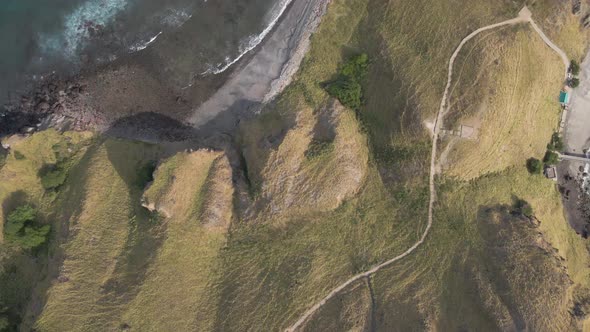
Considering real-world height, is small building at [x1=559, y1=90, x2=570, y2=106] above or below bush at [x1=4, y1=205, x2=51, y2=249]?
below

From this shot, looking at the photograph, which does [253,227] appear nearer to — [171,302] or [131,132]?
[171,302]

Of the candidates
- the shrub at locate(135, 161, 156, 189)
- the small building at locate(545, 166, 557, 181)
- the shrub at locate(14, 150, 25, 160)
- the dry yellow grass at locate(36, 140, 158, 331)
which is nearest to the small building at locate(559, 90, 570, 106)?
the small building at locate(545, 166, 557, 181)

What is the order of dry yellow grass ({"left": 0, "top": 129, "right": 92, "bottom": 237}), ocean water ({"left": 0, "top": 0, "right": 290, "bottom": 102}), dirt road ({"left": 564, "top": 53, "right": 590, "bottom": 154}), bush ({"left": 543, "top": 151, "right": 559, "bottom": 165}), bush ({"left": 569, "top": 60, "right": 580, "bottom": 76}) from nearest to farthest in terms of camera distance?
dry yellow grass ({"left": 0, "top": 129, "right": 92, "bottom": 237})
bush ({"left": 543, "top": 151, "right": 559, "bottom": 165})
bush ({"left": 569, "top": 60, "right": 580, "bottom": 76})
dirt road ({"left": 564, "top": 53, "right": 590, "bottom": 154})
ocean water ({"left": 0, "top": 0, "right": 290, "bottom": 102})

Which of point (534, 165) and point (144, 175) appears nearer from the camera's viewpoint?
point (534, 165)

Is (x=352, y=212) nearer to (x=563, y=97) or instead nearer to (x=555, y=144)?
(x=555, y=144)

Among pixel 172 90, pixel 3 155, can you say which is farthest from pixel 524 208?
pixel 3 155

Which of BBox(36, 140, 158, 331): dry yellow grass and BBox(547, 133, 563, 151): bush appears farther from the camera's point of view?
BBox(547, 133, 563, 151): bush

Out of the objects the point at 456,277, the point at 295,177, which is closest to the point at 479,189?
the point at 456,277

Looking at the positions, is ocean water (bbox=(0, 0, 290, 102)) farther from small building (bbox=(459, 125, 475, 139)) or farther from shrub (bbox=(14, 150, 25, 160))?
→ small building (bbox=(459, 125, 475, 139))
